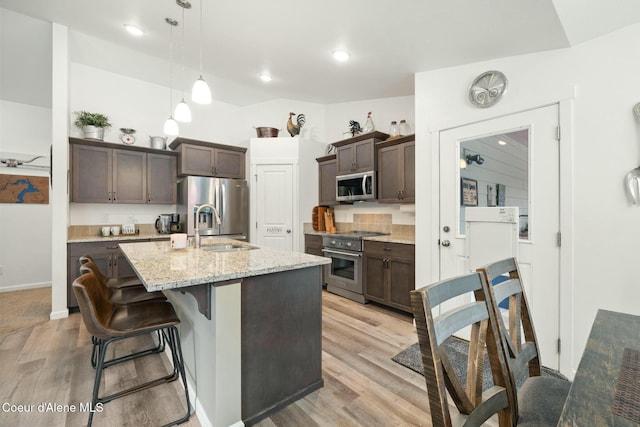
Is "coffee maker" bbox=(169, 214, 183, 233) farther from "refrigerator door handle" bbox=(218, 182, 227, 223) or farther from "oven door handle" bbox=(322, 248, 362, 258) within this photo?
"oven door handle" bbox=(322, 248, 362, 258)

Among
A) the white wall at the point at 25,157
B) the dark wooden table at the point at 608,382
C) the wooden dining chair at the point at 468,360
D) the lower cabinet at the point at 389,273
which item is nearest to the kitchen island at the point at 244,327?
the wooden dining chair at the point at 468,360

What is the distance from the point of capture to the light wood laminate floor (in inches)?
64.4

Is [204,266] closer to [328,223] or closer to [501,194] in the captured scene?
[501,194]

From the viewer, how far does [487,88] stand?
254 cm

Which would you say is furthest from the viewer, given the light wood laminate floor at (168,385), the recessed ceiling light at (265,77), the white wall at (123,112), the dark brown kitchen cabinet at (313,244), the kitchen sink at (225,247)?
the dark brown kitchen cabinet at (313,244)

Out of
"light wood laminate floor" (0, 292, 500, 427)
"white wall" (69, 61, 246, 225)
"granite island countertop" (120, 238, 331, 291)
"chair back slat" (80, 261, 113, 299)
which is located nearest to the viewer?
"granite island countertop" (120, 238, 331, 291)

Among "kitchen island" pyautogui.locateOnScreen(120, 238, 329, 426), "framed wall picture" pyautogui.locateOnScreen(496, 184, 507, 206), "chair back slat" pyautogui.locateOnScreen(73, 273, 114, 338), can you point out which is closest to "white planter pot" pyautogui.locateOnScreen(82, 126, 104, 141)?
"kitchen island" pyautogui.locateOnScreen(120, 238, 329, 426)

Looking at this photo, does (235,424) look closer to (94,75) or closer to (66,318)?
(66,318)

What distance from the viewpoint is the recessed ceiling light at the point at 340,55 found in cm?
292

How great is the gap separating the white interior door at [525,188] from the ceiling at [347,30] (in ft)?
1.99

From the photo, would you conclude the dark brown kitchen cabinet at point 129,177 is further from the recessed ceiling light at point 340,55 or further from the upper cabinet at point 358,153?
the recessed ceiling light at point 340,55

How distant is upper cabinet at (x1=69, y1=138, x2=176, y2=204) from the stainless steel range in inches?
96.9

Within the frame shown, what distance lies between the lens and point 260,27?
261 cm

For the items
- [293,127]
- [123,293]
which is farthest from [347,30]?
[123,293]
